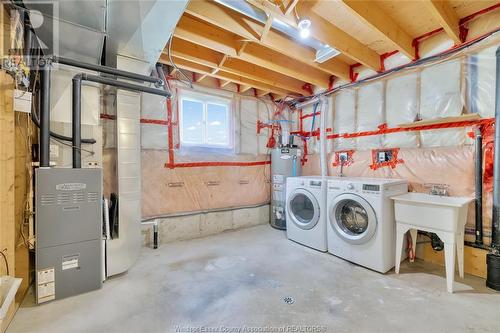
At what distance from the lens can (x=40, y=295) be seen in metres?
1.80

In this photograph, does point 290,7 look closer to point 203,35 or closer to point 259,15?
point 259,15

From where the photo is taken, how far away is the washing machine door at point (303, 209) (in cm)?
301

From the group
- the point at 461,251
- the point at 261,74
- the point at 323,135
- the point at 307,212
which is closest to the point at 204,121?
the point at 261,74

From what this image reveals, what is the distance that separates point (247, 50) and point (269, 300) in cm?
256

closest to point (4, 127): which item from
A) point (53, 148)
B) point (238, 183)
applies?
point (53, 148)

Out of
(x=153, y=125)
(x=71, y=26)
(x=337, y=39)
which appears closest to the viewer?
(x=71, y=26)

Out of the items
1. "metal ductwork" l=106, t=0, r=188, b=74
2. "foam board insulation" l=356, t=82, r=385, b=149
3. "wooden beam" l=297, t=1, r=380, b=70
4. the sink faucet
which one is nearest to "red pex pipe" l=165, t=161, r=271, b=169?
"metal ductwork" l=106, t=0, r=188, b=74

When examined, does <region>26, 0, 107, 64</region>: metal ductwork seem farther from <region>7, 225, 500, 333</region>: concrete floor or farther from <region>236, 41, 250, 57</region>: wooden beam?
<region>7, 225, 500, 333</region>: concrete floor

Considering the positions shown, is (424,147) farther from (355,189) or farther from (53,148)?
(53,148)

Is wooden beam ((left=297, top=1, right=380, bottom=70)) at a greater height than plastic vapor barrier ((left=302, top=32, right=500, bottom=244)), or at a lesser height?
greater

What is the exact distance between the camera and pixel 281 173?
398 cm

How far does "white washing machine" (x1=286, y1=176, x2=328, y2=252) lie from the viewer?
2.94 metres

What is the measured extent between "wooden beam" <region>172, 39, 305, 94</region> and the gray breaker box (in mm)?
1611

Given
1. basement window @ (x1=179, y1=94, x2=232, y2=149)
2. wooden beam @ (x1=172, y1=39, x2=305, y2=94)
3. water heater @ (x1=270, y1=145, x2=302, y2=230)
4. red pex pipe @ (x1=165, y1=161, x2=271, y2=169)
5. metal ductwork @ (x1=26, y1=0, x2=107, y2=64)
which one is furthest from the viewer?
water heater @ (x1=270, y1=145, x2=302, y2=230)
